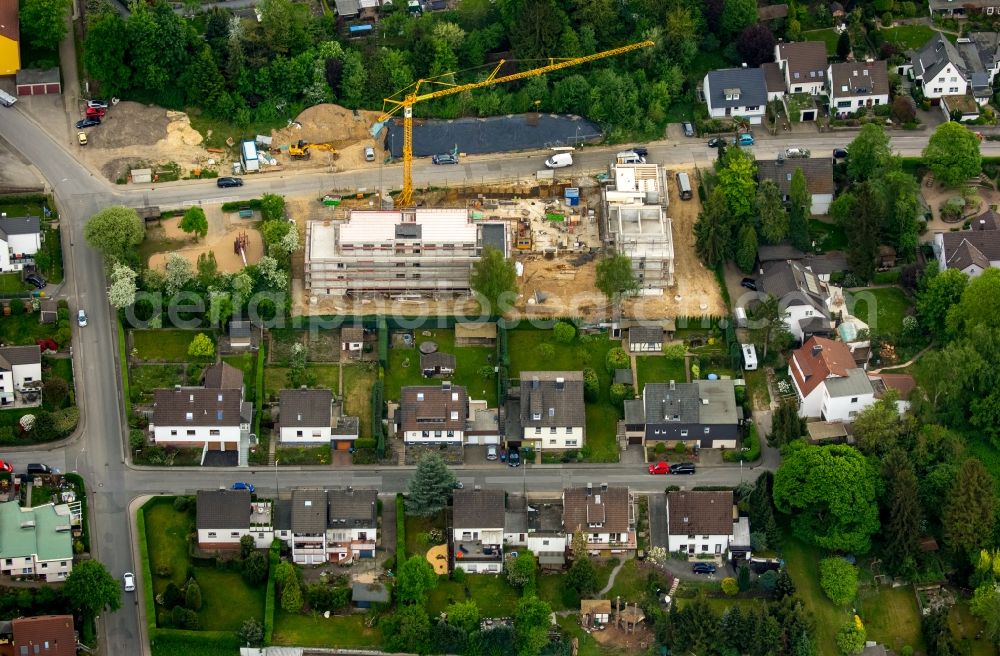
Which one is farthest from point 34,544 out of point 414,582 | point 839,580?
point 839,580

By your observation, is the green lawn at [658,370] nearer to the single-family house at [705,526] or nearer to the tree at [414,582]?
the single-family house at [705,526]

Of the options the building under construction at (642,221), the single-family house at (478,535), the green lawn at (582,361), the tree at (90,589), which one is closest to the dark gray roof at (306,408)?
the single-family house at (478,535)

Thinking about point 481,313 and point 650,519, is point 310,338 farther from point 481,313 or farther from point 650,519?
point 650,519

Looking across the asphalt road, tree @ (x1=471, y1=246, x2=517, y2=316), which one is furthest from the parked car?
tree @ (x1=471, y1=246, x2=517, y2=316)

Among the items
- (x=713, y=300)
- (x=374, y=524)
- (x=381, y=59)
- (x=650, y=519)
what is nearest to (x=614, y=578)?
(x=650, y=519)

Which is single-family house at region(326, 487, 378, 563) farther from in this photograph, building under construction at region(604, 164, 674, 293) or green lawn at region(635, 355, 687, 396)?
building under construction at region(604, 164, 674, 293)

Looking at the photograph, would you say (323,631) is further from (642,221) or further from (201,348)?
(642,221)

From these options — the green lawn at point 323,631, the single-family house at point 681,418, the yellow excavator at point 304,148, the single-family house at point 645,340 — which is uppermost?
the yellow excavator at point 304,148
